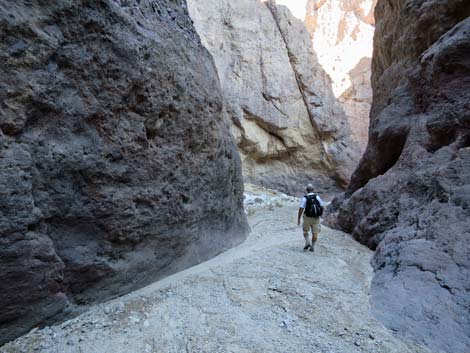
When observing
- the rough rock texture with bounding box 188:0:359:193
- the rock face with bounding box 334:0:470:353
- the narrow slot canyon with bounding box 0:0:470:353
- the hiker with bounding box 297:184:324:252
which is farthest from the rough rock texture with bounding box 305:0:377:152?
the hiker with bounding box 297:184:324:252

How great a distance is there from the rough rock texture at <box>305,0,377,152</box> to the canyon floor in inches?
934

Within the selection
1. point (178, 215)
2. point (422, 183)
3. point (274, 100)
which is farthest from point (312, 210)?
point (274, 100)

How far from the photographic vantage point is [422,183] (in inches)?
245

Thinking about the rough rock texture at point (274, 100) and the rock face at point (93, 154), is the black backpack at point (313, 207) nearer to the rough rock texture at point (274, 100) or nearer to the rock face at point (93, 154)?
the rock face at point (93, 154)

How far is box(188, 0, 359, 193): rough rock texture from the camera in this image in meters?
20.1

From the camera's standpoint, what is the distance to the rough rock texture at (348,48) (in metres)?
29.1

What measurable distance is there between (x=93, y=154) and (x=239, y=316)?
8.71 ft

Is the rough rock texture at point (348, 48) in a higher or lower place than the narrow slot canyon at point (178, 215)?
higher

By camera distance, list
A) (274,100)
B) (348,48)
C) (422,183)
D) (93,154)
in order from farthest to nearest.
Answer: (348,48) < (274,100) < (422,183) < (93,154)

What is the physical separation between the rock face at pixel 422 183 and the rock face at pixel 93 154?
3265mm

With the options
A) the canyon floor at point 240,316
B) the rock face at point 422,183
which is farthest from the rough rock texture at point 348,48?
the canyon floor at point 240,316

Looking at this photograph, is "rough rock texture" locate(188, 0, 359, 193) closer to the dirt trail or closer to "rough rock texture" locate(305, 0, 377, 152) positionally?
"rough rock texture" locate(305, 0, 377, 152)

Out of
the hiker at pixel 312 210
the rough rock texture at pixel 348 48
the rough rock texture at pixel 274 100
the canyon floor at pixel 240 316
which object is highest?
the rough rock texture at pixel 348 48

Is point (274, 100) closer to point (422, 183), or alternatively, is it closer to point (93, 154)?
point (422, 183)
